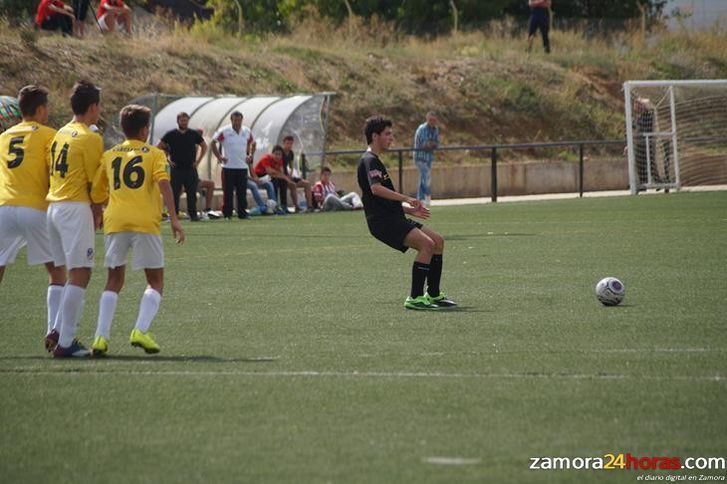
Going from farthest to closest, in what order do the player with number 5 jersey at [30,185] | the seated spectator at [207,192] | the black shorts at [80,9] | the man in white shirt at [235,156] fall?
the black shorts at [80,9] → the seated spectator at [207,192] → the man in white shirt at [235,156] → the player with number 5 jersey at [30,185]

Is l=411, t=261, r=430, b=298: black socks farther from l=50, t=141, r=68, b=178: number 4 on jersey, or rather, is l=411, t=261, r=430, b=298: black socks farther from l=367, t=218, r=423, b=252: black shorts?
l=50, t=141, r=68, b=178: number 4 on jersey

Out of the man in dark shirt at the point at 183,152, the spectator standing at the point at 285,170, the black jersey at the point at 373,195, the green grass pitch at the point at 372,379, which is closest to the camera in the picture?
the green grass pitch at the point at 372,379

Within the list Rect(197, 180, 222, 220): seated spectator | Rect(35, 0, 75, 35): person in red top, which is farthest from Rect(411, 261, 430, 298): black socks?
Rect(35, 0, 75, 35): person in red top

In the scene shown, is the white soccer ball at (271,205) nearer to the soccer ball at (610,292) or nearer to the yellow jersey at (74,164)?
the soccer ball at (610,292)

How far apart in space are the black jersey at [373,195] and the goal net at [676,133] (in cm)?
2036

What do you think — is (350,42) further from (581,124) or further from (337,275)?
(337,275)

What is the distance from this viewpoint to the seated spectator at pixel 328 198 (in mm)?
29094

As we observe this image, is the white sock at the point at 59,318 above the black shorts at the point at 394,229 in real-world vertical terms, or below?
below

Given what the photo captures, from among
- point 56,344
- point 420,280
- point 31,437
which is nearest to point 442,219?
point 420,280

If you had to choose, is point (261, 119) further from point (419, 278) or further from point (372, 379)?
point (372, 379)

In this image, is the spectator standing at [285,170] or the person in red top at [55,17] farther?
the person in red top at [55,17]

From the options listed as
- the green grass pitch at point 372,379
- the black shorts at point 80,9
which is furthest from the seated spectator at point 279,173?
the green grass pitch at point 372,379

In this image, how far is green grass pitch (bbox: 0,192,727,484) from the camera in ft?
20.5

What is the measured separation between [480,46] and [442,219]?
19871 millimetres
